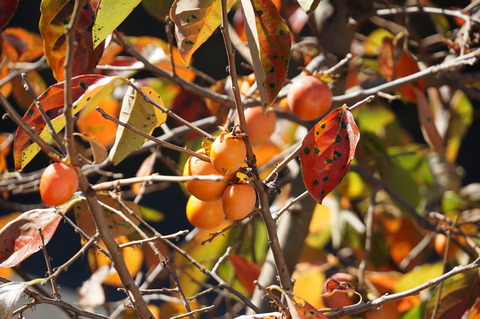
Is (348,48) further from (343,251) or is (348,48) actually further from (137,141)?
(343,251)

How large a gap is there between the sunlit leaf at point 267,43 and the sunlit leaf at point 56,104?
0.36ft

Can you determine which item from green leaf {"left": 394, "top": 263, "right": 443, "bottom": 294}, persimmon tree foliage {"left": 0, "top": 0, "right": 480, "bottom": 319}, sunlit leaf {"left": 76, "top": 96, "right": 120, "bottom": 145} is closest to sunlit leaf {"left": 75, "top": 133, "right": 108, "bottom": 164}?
persimmon tree foliage {"left": 0, "top": 0, "right": 480, "bottom": 319}

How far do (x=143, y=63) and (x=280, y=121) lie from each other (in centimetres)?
57

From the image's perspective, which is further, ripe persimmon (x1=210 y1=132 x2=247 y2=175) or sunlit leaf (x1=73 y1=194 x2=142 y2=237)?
sunlit leaf (x1=73 y1=194 x2=142 y2=237)

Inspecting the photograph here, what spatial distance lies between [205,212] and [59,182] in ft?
0.50

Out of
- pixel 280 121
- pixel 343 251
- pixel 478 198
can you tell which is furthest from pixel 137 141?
pixel 478 198

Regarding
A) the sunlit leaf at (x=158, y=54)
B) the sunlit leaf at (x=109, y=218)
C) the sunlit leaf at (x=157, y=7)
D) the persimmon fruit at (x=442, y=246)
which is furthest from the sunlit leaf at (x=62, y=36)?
the persimmon fruit at (x=442, y=246)

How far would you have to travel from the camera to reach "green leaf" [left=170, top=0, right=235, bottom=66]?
46 cm

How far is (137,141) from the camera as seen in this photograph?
0.51 m

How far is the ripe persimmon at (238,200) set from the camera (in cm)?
42

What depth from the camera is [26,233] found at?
1.54ft

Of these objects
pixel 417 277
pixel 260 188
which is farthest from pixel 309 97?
pixel 417 277

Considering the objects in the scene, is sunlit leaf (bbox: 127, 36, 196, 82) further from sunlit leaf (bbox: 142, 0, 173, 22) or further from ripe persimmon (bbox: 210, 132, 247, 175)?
ripe persimmon (bbox: 210, 132, 247, 175)

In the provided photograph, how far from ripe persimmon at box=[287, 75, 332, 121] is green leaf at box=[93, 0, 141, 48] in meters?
0.21
